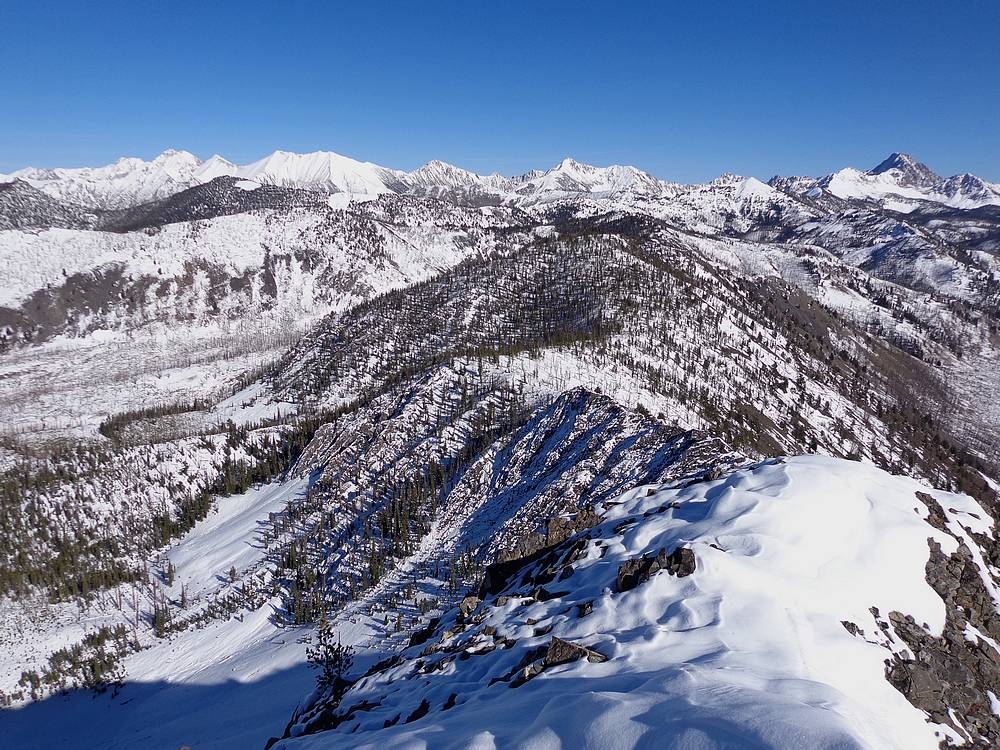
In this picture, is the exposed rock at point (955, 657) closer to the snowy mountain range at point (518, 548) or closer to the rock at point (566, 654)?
the snowy mountain range at point (518, 548)

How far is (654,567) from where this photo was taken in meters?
23.9

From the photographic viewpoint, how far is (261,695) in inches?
1908

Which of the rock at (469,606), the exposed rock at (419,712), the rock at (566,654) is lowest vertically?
the rock at (469,606)

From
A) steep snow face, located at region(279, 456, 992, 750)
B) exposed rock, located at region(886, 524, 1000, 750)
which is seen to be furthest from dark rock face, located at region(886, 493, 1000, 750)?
steep snow face, located at region(279, 456, 992, 750)

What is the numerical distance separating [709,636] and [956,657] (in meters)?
11.7

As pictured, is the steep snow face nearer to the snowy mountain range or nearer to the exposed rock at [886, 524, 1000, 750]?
the snowy mountain range

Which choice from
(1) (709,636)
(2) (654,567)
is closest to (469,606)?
(2) (654,567)

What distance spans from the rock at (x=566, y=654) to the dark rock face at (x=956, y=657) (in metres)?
10.3

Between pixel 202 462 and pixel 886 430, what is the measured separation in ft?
579

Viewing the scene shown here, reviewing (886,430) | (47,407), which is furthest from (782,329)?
(47,407)

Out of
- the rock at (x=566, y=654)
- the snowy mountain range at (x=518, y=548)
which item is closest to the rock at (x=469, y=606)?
the snowy mountain range at (x=518, y=548)

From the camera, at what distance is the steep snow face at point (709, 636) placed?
1236 centimetres

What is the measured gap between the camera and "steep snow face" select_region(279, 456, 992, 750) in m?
12.4

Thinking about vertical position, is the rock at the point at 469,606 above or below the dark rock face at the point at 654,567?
below
